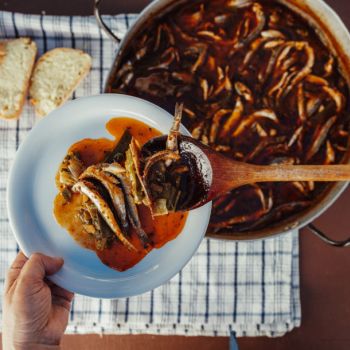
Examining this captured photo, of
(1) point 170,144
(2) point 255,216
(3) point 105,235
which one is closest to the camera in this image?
(1) point 170,144

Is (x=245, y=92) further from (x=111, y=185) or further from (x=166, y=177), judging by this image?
(x=111, y=185)

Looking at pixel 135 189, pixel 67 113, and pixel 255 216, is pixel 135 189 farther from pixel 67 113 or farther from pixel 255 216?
pixel 255 216

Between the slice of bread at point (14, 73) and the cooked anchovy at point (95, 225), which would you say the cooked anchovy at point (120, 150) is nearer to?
the cooked anchovy at point (95, 225)

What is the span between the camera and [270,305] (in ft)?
6.31

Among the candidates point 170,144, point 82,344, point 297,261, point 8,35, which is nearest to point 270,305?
point 297,261

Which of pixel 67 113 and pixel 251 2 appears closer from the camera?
pixel 67 113

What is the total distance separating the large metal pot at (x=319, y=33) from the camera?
1.68 metres

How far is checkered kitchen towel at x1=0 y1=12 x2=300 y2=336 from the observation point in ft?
6.26

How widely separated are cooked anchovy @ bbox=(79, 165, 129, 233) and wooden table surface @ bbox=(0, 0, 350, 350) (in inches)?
31.0

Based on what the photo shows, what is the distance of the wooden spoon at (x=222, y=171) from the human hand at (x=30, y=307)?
1.55ft

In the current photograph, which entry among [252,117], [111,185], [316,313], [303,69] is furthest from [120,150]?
[316,313]

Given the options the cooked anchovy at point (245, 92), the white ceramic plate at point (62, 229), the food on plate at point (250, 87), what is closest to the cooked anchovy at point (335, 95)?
the food on plate at point (250, 87)

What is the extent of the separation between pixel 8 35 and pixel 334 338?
1849mm

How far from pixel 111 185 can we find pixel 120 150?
0.41 feet
